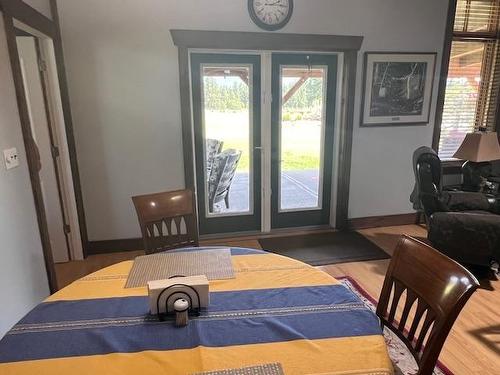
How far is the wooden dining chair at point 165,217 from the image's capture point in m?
1.83

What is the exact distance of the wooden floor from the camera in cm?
196

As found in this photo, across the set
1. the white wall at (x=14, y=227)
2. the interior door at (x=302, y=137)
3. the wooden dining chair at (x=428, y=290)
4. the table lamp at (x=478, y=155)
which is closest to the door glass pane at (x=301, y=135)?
the interior door at (x=302, y=137)

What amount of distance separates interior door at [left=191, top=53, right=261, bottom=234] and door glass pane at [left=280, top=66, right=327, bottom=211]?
290 millimetres

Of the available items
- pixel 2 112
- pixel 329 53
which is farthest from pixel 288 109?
pixel 2 112

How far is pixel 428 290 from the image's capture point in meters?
1.13

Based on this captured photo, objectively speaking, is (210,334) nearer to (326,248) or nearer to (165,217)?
(165,217)

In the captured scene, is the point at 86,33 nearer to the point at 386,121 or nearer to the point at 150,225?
the point at 150,225

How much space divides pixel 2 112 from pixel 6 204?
0.50 m

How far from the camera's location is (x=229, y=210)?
370cm

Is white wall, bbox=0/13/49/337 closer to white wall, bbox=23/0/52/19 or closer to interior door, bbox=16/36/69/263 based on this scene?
white wall, bbox=23/0/52/19

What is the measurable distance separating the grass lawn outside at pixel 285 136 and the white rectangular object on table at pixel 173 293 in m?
2.45

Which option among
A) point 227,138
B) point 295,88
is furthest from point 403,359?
point 295,88

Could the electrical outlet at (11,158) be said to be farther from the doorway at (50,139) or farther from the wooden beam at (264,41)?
the wooden beam at (264,41)

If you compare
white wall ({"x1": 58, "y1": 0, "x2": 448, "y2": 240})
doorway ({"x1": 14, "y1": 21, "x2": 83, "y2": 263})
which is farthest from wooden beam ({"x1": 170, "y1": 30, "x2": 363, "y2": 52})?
doorway ({"x1": 14, "y1": 21, "x2": 83, "y2": 263})
